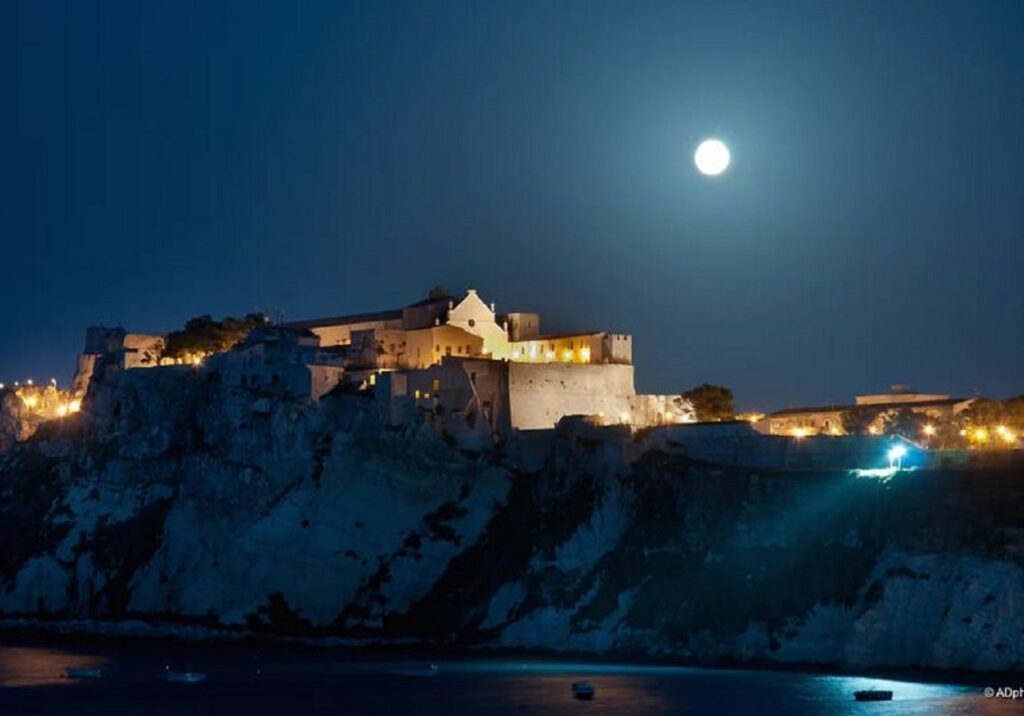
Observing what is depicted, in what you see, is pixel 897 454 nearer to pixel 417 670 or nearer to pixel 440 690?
pixel 417 670

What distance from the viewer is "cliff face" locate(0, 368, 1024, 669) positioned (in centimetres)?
7756

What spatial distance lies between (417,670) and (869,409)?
4849 cm

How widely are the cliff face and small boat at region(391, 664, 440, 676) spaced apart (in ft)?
25.6

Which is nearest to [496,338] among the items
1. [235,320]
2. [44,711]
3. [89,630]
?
[235,320]

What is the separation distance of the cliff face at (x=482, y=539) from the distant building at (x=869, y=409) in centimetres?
1825

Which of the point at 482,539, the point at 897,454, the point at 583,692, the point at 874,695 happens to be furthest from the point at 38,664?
the point at 897,454

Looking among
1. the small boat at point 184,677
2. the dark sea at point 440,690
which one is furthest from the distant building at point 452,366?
the small boat at point 184,677

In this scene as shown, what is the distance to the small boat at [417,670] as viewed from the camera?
80.6 metres

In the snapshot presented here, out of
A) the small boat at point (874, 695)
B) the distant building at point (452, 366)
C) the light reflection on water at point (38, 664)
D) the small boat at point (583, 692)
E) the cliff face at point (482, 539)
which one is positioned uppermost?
the distant building at point (452, 366)

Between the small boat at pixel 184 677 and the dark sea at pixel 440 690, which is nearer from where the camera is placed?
the dark sea at pixel 440 690

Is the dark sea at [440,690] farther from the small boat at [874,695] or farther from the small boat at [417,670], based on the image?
the small boat at [874,695]

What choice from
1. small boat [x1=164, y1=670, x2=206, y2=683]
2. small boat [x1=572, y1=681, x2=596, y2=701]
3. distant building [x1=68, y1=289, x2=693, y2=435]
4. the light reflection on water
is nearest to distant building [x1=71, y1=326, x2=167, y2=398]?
distant building [x1=68, y1=289, x2=693, y2=435]

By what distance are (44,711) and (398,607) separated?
2874 cm

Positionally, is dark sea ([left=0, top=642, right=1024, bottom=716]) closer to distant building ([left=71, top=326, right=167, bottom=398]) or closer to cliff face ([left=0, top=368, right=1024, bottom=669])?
cliff face ([left=0, top=368, right=1024, bottom=669])
